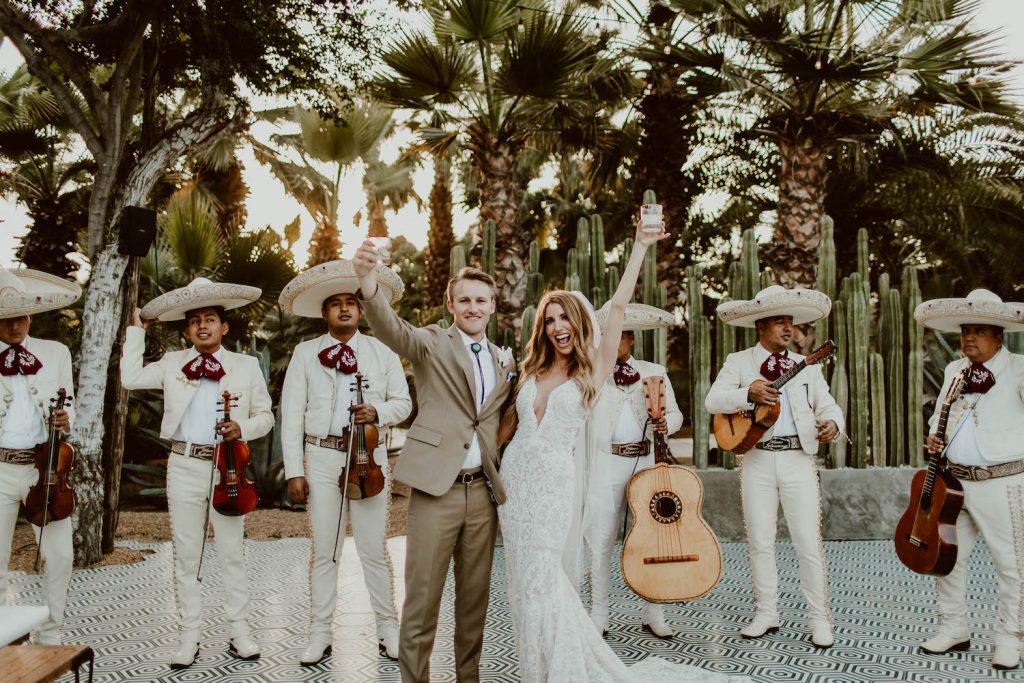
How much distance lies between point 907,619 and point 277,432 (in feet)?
24.0

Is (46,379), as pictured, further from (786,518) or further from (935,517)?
(935,517)

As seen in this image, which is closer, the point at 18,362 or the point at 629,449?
the point at 18,362

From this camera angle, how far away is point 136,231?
24.4 ft

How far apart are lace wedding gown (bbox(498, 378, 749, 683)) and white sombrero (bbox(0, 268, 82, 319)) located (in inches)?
118

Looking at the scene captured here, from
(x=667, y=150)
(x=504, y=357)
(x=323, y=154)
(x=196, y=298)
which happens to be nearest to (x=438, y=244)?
(x=323, y=154)

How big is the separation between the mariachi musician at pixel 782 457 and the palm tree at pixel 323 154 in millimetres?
12056

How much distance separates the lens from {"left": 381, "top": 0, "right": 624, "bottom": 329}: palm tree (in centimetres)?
888

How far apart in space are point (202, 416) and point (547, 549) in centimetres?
243

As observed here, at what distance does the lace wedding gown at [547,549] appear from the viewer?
3.74 m

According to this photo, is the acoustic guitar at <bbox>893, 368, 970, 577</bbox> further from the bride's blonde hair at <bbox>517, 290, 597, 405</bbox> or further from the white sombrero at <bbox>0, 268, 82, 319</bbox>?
the white sombrero at <bbox>0, 268, 82, 319</bbox>

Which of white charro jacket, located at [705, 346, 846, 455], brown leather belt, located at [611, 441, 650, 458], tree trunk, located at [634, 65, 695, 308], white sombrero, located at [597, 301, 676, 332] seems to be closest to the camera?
white charro jacket, located at [705, 346, 846, 455]

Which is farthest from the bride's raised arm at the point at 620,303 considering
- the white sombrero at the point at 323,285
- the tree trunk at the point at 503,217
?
the tree trunk at the point at 503,217

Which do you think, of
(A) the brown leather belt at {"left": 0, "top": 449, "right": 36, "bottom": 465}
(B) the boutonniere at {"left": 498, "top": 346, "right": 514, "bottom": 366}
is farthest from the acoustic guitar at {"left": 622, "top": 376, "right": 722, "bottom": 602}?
(A) the brown leather belt at {"left": 0, "top": 449, "right": 36, "bottom": 465}

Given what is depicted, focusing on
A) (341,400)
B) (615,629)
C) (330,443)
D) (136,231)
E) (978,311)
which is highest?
(136,231)
